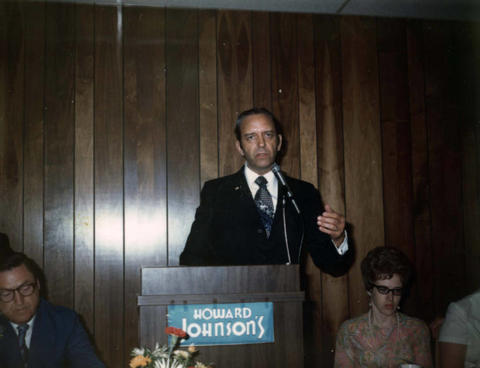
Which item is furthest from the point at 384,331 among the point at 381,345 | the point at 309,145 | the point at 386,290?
the point at 309,145

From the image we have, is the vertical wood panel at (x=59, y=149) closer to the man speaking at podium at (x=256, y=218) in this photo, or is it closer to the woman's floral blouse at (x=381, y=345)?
the man speaking at podium at (x=256, y=218)

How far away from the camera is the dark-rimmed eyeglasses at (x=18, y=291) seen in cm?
189

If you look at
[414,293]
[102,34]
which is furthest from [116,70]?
[414,293]

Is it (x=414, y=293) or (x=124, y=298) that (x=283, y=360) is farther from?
(x=414, y=293)

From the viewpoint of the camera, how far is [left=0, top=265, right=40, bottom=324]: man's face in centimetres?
190

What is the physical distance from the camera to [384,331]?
2230 millimetres

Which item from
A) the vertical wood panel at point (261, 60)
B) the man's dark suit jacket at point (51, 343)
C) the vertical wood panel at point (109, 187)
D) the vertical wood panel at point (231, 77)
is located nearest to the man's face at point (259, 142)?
the vertical wood panel at point (231, 77)

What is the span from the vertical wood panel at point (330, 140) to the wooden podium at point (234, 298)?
154cm

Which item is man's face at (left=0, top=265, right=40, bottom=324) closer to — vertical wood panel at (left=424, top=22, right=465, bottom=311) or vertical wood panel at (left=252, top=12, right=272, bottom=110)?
vertical wood panel at (left=252, top=12, right=272, bottom=110)

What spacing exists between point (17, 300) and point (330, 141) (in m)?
2.08

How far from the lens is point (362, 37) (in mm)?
3203

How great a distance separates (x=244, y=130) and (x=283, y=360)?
1189mm

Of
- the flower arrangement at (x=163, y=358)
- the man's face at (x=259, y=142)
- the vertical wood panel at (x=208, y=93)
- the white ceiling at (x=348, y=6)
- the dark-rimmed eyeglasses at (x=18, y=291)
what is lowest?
the flower arrangement at (x=163, y=358)

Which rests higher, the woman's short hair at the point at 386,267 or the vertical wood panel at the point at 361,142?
the vertical wood panel at the point at 361,142
